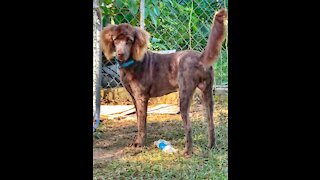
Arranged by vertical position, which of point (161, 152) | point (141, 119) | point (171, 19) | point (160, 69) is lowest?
point (161, 152)

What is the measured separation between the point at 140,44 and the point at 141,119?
26cm

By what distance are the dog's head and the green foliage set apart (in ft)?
0.10

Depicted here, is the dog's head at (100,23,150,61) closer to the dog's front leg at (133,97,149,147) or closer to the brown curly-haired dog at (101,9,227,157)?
the brown curly-haired dog at (101,9,227,157)

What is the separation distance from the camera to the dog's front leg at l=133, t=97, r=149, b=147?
1.52m

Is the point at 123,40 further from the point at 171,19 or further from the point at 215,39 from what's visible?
the point at 215,39

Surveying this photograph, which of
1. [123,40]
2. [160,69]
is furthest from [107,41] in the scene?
[160,69]

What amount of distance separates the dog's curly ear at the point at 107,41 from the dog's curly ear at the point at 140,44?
7 centimetres

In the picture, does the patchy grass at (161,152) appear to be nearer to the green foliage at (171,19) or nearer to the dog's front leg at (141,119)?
the dog's front leg at (141,119)

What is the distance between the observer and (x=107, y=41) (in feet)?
4.88

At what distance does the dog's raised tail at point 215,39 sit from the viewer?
1.46 metres
